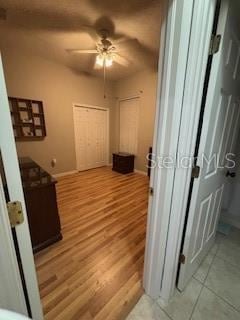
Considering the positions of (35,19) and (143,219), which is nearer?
(35,19)

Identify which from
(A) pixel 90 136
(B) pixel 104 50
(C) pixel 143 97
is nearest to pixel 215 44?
(B) pixel 104 50

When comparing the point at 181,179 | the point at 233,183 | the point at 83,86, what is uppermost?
the point at 83,86

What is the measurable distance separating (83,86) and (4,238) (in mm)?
4072

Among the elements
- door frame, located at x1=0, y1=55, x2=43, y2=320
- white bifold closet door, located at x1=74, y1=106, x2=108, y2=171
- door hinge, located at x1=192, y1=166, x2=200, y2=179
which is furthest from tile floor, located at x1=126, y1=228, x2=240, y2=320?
white bifold closet door, located at x1=74, y1=106, x2=108, y2=171

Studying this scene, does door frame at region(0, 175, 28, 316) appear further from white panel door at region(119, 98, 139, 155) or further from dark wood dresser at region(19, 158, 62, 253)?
white panel door at region(119, 98, 139, 155)

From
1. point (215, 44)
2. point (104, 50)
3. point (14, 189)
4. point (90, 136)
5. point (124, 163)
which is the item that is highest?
point (104, 50)

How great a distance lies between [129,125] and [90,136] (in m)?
1.17

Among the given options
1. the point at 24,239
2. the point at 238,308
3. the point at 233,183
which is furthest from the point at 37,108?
the point at 238,308

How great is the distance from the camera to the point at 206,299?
1190mm

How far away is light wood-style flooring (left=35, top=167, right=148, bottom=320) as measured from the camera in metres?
1.16

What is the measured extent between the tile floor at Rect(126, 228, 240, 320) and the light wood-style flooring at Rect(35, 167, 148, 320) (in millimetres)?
134

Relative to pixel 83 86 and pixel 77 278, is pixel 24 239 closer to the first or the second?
pixel 77 278

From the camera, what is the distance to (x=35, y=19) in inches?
77.9

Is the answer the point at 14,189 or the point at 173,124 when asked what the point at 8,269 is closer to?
the point at 14,189
